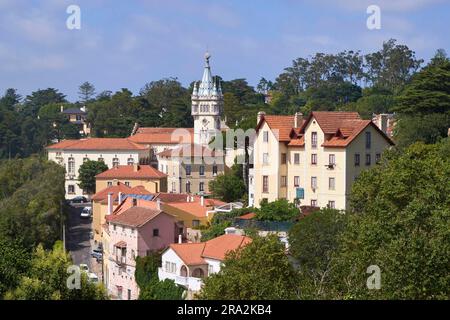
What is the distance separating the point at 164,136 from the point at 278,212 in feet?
159

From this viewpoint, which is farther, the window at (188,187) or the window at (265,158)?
the window at (188,187)

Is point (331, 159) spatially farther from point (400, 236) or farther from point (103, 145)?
point (103, 145)

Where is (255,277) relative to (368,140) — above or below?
below

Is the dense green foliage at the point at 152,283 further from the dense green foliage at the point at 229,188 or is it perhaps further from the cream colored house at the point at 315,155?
the dense green foliage at the point at 229,188

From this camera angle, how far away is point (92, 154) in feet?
280

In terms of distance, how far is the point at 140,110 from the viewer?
11181cm

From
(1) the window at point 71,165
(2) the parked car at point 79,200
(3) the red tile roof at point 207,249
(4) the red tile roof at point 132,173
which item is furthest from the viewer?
(1) the window at point 71,165

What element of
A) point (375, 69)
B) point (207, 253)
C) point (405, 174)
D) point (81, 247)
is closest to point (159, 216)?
point (207, 253)

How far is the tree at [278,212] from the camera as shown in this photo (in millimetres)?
40562

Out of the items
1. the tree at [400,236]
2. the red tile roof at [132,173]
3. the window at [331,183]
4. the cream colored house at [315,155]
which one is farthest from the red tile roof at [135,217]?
the red tile roof at [132,173]

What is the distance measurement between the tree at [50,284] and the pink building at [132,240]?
14.4 metres

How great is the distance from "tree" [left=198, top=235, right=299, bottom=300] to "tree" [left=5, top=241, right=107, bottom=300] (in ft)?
9.59

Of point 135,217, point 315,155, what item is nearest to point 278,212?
point 315,155

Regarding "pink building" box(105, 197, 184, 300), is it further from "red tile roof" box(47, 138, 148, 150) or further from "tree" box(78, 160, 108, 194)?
"red tile roof" box(47, 138, 148, 150)
